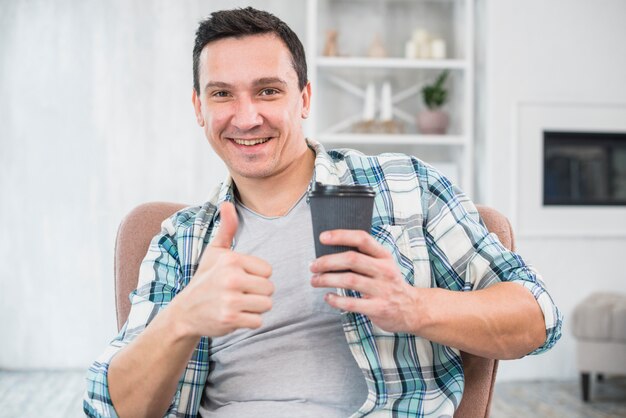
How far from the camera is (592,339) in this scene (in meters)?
3.64

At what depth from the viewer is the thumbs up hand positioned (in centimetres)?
92

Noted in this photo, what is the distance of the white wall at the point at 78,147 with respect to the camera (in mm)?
4324

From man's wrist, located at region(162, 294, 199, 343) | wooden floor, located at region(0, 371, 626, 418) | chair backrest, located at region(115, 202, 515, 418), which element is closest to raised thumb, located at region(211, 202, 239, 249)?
man's wrist, located at region(162, 294, 199, 343)

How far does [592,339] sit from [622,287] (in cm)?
68

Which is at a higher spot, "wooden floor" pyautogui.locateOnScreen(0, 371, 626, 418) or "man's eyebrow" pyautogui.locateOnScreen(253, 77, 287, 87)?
"man's eyebrow" pyautogui.locateOnScreen(253, 77, 287, 87)

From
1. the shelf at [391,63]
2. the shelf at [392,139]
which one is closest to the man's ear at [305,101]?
the shelf at [392,139]

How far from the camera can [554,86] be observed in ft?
13.4

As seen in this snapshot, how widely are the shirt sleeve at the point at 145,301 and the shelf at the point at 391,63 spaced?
2.76m

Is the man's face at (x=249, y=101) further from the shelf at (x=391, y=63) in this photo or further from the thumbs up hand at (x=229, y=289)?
the shelf at (x=391, y=63)

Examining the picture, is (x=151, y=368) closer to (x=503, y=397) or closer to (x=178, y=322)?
(x=178, y=322)

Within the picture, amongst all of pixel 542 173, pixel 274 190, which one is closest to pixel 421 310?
pixel 274 190

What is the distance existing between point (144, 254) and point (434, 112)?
292cm

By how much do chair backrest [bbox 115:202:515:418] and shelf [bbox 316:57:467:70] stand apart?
2654 millimetres

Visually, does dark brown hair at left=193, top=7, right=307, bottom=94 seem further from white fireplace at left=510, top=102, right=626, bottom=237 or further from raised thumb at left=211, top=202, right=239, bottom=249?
white fireplace at left=510, top=102, right=626, bottom=237
